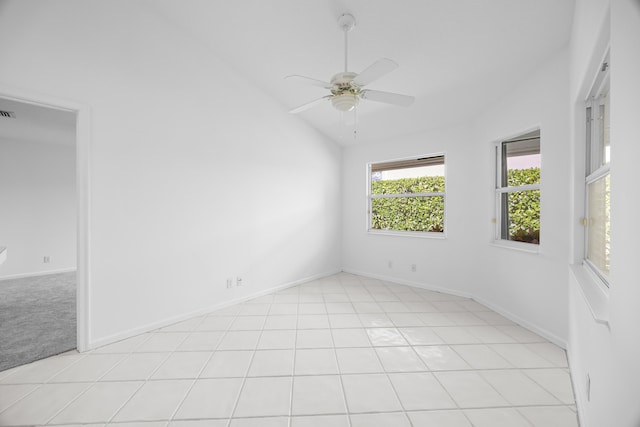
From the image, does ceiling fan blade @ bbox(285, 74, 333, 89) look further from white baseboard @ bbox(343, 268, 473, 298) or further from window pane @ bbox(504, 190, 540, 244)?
white baseboard @ bbox(343, 268, 473, 298)

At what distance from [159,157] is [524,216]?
13.4ft

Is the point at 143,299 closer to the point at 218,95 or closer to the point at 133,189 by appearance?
the point at 133,189

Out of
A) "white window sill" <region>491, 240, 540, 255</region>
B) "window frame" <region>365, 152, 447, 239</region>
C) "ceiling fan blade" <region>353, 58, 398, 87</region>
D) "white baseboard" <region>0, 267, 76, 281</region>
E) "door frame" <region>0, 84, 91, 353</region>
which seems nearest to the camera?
"ceiling fan blade" <region>353, 58, 398, 87</region>

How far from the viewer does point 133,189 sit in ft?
8.50

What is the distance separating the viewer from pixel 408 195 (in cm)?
448

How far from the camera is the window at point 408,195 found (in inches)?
165

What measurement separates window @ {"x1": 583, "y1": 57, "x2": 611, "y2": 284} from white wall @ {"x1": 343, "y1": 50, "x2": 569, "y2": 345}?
1.31 ft

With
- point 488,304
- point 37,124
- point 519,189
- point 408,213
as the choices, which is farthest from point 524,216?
point 37,124

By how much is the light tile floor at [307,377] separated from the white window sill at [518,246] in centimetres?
82

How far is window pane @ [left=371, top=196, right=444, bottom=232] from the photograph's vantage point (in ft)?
13.8

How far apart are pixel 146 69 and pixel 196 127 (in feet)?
2.26

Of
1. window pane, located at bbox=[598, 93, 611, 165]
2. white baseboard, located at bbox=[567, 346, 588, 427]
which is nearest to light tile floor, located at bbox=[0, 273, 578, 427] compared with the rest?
white baseboard, located at bbox=[567, 346, 588, 427]

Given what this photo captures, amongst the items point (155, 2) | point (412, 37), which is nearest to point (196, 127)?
point (155, 2)

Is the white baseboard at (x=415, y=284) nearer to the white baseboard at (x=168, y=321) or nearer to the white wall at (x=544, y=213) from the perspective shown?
the white wall at (x=544, y=213)
